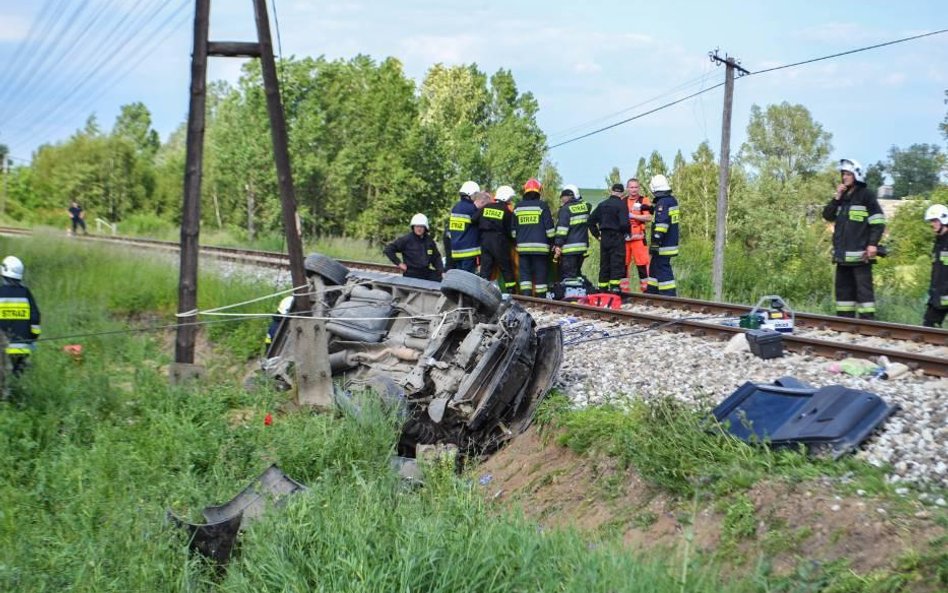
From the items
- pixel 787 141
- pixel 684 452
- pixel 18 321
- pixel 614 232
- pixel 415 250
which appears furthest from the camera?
Result: pixel 787 141

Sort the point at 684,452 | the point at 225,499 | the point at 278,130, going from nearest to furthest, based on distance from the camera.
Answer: the point at 684,452 < the point at 225,499 < the point at 278,130

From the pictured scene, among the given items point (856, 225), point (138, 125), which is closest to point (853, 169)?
point (856, 225)

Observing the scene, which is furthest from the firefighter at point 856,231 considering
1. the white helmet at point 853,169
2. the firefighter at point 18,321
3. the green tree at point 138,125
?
the green tree at point 138,125

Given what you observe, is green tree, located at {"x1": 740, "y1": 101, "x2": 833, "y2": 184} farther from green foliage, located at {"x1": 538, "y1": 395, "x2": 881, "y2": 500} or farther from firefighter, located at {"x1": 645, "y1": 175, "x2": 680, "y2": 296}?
green foliage, located at {"x1": 538, "y1": 395, "x2": 881, "y2": 500}

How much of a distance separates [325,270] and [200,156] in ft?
6.54

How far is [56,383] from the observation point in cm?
948

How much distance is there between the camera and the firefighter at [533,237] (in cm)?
1312

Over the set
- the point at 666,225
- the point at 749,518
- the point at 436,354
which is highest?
the point at 666,225

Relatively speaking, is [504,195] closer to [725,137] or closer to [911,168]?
[725,137]

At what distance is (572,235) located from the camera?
13625 millimetres

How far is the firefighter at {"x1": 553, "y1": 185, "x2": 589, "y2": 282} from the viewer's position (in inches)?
531

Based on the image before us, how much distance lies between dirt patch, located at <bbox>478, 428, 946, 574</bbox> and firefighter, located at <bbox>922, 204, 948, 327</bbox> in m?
5.54

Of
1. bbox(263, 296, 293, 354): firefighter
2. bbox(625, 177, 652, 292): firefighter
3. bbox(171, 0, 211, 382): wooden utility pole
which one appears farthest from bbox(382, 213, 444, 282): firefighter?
bbox(625, 177, 652, 292): firefighter

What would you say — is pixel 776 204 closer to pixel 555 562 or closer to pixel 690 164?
pixel 690 164
